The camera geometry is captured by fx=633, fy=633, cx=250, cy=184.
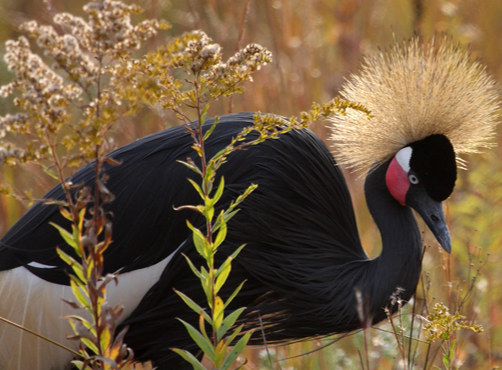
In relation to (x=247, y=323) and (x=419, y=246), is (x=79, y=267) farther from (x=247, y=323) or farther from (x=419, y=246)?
(x=419, y=246)

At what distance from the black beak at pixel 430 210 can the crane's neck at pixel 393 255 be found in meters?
0.06

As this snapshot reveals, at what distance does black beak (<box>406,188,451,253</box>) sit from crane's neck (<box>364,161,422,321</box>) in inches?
2.4

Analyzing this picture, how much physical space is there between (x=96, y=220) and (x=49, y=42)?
0.25 m

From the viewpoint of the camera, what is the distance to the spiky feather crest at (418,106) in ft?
5.76

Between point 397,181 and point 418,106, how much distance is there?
0.71ft

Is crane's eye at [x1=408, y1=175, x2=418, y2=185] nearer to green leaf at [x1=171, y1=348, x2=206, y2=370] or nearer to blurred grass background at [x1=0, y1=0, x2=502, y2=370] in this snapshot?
blurred grass background at [x1=0, y1=0, x2=502, y2=370]

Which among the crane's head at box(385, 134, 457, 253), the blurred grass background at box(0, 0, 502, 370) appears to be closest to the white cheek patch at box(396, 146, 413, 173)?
the crane's head at box(385, 134, 457, 253)

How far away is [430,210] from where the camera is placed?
169cm

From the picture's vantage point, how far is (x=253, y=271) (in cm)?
167

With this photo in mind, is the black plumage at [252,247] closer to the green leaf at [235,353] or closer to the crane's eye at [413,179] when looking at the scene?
the crane's eye at [413,179]

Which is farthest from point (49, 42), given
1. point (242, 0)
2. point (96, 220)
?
point (242, 0)

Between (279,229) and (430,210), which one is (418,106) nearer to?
(430,210)

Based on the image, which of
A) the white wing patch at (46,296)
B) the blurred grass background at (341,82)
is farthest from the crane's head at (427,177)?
the white wing patch at (46,296)

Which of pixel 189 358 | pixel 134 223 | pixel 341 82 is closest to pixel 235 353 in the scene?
pixel 189 358
